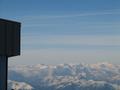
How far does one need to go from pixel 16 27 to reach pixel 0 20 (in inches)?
109

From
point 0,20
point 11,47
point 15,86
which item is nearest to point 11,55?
point 11,47

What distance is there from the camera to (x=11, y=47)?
3497cm

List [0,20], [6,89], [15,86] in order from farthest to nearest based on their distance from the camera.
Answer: [15,86]
[6,89]
[0,20]

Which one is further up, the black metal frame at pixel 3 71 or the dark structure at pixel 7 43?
the dark structure at pixel 7 43

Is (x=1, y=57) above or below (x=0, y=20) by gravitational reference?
below

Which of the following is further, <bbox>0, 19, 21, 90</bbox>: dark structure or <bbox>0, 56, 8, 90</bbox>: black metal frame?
<bbox>0, 56, 8, 90</bbox>: black metal frame

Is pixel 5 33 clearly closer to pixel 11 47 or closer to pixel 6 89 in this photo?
pixel 11 47

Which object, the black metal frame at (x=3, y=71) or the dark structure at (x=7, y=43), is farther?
the black metal frame at (x=3, y=71)

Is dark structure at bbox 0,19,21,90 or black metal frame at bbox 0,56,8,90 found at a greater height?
dark structure at bbox 0,19,21,90

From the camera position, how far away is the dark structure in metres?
33.4

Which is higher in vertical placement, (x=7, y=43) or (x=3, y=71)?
(x=7, y=43)

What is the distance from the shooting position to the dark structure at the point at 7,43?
3342 cm

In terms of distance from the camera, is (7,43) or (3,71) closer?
(7,43)

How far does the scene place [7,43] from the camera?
34.1 meters
